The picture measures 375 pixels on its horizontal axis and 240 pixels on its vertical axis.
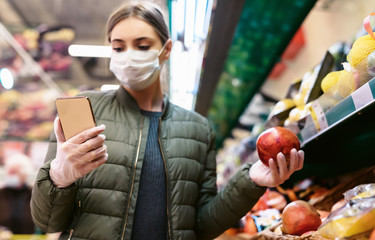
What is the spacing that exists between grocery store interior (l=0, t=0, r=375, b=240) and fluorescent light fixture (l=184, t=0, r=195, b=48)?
13mm

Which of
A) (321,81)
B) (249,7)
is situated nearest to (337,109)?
(321,81)

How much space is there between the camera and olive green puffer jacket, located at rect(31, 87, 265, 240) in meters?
1.36

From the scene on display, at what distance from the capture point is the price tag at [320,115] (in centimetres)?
139

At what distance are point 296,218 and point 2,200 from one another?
5.28m

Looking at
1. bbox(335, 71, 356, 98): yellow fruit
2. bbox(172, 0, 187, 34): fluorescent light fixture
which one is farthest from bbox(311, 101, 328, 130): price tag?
bbox(172, 0, 187, 34): fluorescent light fixture

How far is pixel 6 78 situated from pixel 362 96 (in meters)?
5.15

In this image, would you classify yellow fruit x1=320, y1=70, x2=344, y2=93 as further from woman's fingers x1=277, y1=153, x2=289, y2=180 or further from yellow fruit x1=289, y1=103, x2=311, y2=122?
woman's fingers x1=277, y1=153, x2=289, y2=180

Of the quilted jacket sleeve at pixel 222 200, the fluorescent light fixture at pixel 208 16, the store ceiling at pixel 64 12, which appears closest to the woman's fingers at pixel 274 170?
the quilted jacket sleeve at pixel 222 200

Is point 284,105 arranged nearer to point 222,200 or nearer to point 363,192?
point 222,200

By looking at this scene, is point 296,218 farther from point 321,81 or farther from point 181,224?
point 321,81

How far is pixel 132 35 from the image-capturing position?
1650mm

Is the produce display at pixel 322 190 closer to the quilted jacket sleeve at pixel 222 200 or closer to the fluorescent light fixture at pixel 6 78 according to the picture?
the quilted jacket sleeve at pixel 222 200

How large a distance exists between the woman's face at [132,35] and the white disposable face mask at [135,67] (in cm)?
3

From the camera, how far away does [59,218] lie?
1344mm
